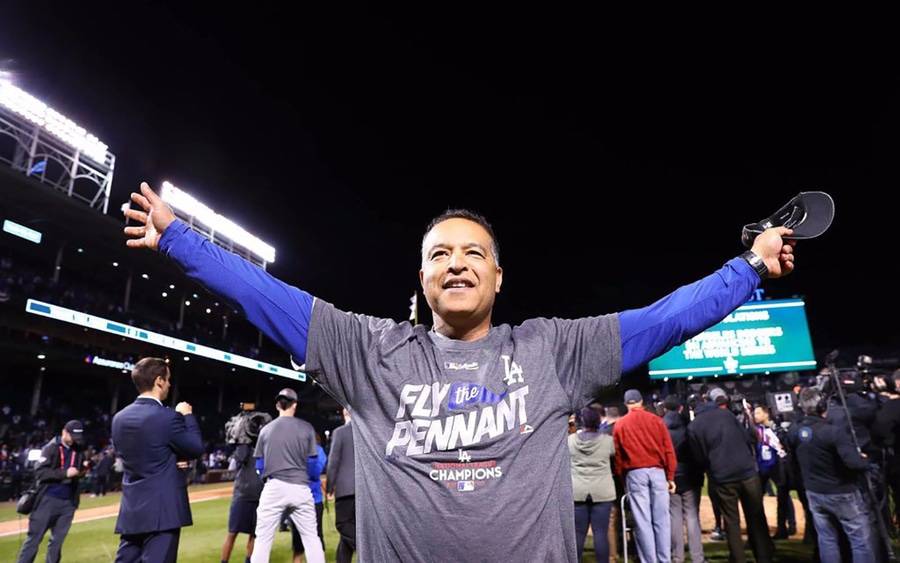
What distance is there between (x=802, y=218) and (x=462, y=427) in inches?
58.4

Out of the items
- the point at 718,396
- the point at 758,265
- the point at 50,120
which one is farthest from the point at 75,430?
the point at 50,120

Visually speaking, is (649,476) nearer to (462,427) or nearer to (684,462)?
(684,462)

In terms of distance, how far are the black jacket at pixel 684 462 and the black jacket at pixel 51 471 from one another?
844 cm

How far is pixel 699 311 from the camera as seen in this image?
5.76ft

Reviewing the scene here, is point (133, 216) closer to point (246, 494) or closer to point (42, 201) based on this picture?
point (246, 494)

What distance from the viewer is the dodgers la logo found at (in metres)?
1.73

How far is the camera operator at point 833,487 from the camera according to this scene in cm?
548

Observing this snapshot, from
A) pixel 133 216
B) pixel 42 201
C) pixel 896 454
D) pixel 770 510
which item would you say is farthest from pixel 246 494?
pixel 42 201

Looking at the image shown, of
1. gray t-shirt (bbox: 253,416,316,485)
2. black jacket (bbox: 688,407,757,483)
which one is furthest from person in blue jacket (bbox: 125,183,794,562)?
black jacket (bbox: 688,407,757,483)

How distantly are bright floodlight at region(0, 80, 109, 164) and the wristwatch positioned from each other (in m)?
32.1

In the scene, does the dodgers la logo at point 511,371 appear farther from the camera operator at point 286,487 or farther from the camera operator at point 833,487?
the camera operator at point 833,487

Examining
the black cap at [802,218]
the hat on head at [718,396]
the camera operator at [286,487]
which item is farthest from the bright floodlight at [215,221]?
the black cap at [802,218]

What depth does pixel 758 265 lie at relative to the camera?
185 cm

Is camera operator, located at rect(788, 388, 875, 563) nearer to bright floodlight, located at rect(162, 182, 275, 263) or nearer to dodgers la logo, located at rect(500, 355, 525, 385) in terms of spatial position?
dodgers la logo, located at rect(500, 355, 525, 385)
